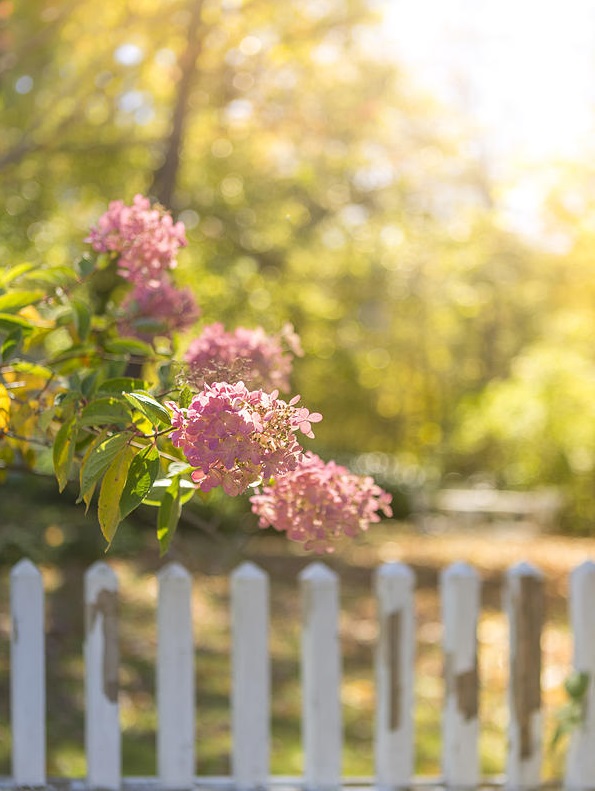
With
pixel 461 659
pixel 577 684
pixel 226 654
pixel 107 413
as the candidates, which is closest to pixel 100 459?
pixel 107 413

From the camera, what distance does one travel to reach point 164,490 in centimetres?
183

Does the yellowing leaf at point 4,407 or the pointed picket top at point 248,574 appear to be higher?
the yellowing leaf at point 4,407

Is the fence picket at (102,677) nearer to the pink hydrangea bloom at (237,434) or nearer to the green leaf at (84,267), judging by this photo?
the green leaf at (84,267)

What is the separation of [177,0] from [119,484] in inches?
228

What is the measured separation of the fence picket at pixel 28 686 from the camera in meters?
2.66

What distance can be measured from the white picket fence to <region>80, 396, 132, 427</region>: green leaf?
108 centimetres

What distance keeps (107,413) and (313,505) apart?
1.38ft

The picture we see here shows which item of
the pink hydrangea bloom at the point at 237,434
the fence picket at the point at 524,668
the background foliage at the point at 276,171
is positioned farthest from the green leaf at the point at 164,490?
the background foliage at the point at 276,171

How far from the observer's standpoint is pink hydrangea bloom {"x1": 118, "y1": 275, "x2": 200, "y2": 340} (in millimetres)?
2238

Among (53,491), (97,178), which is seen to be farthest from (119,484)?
(53,491)

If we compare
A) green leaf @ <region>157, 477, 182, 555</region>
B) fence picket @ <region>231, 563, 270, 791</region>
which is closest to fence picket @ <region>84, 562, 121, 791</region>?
fence picket @ <region>231, 563, 270, 791</region>

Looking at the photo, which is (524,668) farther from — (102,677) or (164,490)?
(164,490)

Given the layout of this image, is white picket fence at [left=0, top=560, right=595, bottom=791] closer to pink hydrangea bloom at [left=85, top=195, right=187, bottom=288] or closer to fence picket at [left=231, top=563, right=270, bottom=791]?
fence picket at [left=231, top=563, right=270, bottom=791]

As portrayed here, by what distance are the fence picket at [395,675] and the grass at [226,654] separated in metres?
0.82
